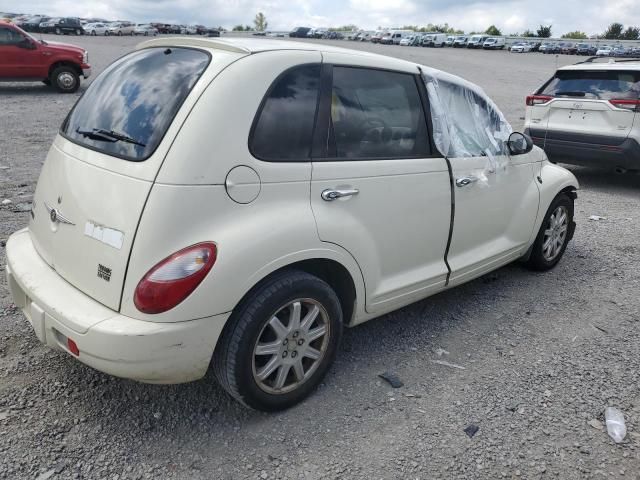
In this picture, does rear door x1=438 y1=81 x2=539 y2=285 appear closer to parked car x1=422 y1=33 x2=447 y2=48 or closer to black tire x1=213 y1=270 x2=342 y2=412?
black tire x1=213 y1=270 x2=342 y2=412

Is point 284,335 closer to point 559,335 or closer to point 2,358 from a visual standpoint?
point 2,358

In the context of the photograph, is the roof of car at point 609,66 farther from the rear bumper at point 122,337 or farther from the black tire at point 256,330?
the rear bumper at point 122,337

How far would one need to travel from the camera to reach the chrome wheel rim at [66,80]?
14.1 metres

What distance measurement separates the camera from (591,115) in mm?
7449

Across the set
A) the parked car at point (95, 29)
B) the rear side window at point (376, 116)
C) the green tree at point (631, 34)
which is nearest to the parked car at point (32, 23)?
the parked car at point (95, 29)

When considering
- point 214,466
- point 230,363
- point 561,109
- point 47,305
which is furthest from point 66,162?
point 561,109

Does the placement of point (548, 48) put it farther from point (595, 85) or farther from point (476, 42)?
point (595, 85)

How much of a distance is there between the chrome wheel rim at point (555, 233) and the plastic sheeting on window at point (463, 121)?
101 centimetres

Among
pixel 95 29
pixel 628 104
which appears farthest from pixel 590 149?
pixel 95 29

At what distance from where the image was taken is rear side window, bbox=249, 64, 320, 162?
8.55ft

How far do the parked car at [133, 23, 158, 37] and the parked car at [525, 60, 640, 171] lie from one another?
5733 centimetres

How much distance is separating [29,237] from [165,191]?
4.19 ft

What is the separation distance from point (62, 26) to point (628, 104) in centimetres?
5223

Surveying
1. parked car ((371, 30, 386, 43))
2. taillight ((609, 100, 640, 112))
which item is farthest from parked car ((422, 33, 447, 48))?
taillight ((609, 100, 640, 112))
